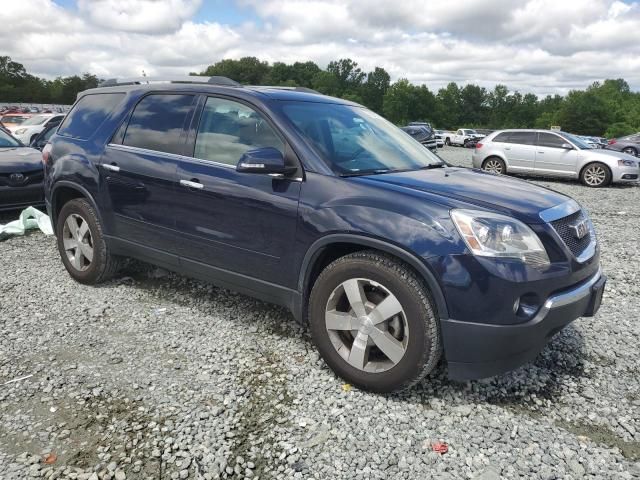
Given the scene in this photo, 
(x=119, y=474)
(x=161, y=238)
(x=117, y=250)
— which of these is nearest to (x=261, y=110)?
(x=161, y=238)

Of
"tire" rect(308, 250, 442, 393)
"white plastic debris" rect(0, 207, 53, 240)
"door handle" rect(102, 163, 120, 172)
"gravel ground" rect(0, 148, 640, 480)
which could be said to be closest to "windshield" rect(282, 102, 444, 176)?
"tire" rect(308, 250, 442, 393)

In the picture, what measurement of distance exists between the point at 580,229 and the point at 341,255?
57.8 inches

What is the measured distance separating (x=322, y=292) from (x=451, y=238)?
0.86 meters

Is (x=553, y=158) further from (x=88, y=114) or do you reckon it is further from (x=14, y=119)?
(x=14, y=119)

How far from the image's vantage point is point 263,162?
3191 mm

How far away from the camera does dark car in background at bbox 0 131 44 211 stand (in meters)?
7.25

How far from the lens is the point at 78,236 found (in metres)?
4.83

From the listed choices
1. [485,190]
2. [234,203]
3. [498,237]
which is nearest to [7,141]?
[234,203]

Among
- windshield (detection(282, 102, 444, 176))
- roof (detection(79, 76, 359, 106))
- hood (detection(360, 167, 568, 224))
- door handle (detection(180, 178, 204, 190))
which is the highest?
roof (detection(79, 76, 359, 106))

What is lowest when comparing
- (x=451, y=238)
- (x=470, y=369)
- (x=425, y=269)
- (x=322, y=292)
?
(x=470, y=369)

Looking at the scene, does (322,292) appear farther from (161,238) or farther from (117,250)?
(117,250)

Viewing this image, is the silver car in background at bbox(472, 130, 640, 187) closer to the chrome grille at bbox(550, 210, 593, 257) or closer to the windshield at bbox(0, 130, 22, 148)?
the windshield at bbox(0, 130, 22, 148)

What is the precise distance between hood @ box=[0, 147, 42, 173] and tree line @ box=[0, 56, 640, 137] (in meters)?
73.1

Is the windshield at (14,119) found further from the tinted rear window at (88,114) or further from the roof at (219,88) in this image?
the roof at (219,88)
